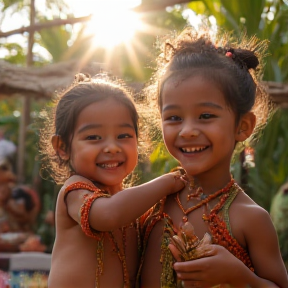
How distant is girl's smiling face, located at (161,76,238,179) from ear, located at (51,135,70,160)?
19.7 inches

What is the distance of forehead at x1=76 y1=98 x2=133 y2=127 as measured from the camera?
6.70 feet

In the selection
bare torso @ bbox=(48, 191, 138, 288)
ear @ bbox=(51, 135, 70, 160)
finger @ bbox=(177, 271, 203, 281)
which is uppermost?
ear @ bbox=(51, 135, 70, 160)

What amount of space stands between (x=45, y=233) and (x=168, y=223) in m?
4.82

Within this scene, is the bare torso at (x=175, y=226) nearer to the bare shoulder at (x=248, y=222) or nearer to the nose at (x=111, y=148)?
the bare shoulder at (x=248, y=222)

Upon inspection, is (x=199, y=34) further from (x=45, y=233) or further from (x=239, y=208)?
(x=45, y=233)

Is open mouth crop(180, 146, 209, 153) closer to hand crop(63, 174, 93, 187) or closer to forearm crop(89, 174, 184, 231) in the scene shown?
forearm crop(89, 174, 184, 231)

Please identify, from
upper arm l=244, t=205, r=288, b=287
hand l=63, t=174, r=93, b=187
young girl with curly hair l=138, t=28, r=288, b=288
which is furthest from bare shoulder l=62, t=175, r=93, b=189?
upper arm l=244, t=205, r=288, b=287

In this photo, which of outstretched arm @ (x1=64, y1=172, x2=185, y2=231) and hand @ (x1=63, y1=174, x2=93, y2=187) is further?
hand @ (x1=63, y1=174, x2=93, y2=187)

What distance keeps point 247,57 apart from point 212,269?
2.73 feet

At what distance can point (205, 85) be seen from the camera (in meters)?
1.81

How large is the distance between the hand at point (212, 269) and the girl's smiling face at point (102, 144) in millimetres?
552

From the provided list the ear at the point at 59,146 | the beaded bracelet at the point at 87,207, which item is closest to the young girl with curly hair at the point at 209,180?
the beaded bracelet at the point at 87,207

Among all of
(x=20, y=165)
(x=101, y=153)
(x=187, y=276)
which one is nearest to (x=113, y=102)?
(x=101, y=153)

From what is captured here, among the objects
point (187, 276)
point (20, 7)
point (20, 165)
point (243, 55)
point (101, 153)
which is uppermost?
point (20, 7)
